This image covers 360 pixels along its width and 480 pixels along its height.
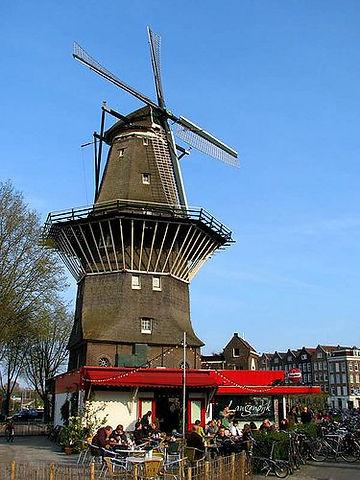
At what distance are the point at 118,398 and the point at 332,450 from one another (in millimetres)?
9674

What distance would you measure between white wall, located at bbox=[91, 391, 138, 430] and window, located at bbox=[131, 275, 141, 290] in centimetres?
566

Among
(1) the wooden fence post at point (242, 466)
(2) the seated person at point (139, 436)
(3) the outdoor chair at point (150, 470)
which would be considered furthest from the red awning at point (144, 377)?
(3) the outdoor chair at point (150, 470)

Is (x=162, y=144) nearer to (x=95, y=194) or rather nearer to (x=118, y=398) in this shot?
(x=95, y=194)

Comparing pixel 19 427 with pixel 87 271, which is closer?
pixel 87 271

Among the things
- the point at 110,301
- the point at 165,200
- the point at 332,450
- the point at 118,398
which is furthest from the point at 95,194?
the point at 332,450

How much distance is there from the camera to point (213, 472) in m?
11.4

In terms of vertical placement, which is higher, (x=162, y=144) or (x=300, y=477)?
(x=162, y=144)

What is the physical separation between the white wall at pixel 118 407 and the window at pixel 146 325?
12.7ft

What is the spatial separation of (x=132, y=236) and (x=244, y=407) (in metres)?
9.67

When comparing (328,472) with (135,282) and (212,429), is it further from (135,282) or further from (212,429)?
(135,282)

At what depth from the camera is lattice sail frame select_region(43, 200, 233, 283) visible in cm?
2892

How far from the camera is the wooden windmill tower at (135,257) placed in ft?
91.8

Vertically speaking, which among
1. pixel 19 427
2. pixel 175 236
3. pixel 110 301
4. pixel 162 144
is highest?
pixel 162 144

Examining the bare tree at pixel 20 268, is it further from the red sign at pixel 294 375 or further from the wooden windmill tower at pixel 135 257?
the red sign at pixel 294 375
